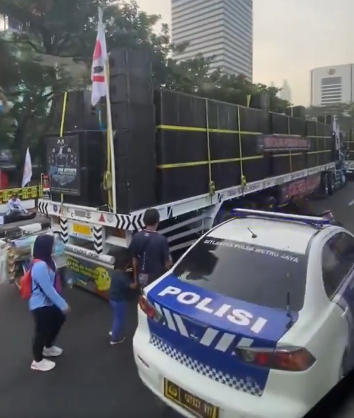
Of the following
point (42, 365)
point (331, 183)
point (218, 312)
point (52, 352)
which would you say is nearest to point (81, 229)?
point (52, 352)

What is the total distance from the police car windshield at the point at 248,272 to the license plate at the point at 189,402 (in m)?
0.71

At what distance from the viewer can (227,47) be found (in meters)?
44.8

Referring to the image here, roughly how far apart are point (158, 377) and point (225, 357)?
0.57m

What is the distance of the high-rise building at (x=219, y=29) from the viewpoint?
43750 millimetres

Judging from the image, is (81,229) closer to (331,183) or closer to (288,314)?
(288,314)

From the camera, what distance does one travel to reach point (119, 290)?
13.7ft

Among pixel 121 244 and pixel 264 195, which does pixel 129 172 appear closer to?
pixel 121 244

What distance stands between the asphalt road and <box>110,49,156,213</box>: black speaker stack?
155cm

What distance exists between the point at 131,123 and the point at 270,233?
2.36 meters

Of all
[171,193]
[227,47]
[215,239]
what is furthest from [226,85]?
[215,239]

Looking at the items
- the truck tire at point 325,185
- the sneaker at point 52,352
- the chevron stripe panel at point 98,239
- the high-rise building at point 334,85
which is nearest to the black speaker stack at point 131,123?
the chevron stripe panel at point 98,239

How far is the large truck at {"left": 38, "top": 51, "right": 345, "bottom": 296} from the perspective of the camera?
495 centimetres

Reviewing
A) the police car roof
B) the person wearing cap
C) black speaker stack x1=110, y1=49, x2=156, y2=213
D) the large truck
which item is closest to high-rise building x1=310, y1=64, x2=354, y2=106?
the large truck

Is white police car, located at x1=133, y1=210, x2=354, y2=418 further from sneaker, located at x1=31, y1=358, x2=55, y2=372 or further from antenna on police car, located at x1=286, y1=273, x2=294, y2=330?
sneaker, located at x1=31, y1=358, x2=55, y2=372
